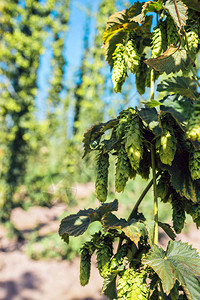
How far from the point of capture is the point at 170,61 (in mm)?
625

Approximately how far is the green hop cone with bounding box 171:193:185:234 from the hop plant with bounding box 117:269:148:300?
18 centimetres

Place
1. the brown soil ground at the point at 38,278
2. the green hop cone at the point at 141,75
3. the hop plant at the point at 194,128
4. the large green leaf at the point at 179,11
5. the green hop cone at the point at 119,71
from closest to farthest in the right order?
the hop plant at the point at 194,128
the large green leaf at the point at 179,11
the green hop cone at the point at 119,71
the green hop cone at the point at 141,75
the brown soil ground at the point at 38,278

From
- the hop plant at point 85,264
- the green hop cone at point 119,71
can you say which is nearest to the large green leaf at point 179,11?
the green hop cone at point 119,71

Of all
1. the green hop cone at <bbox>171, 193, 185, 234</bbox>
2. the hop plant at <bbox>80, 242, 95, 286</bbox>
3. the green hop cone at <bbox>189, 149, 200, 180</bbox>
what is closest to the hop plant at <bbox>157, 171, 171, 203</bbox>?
the green hop cone at <bbox>171, 193, 185, 234</bbox>

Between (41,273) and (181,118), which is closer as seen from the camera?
(181,118)

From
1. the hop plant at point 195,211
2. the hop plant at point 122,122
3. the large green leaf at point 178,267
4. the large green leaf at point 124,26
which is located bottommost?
the large green leaf at point 178,267

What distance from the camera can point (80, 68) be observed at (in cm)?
537

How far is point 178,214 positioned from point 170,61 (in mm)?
402

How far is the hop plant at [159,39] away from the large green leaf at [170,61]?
0.22 feet

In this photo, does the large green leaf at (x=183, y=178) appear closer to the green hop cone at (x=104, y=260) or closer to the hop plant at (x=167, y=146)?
the hop plant at (x=167, y=146)

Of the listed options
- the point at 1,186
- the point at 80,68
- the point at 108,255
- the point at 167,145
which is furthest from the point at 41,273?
the point at 80,68

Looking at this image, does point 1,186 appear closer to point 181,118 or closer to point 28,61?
point 28,61

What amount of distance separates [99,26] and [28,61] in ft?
4.16

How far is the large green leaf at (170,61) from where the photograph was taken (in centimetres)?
60
